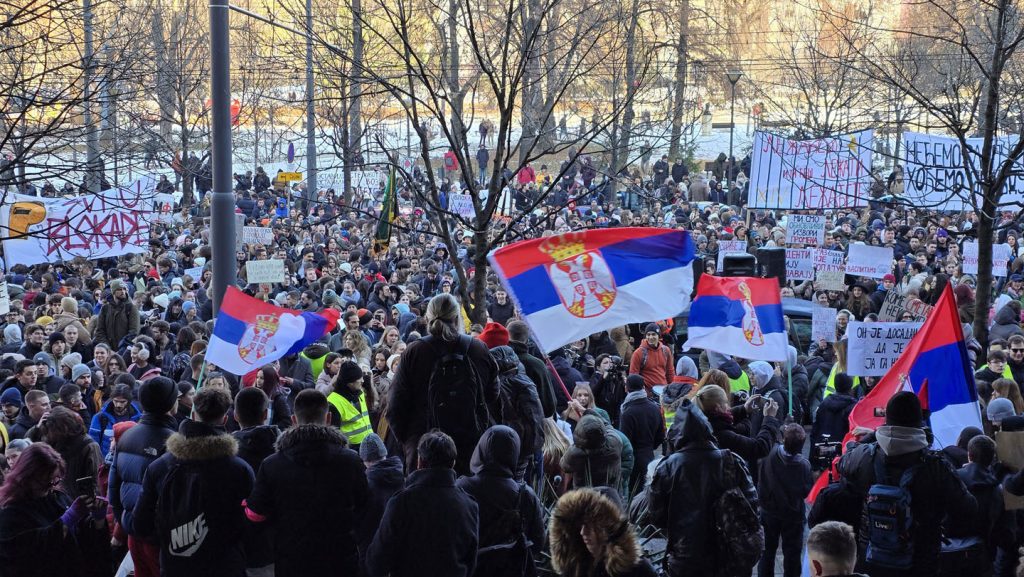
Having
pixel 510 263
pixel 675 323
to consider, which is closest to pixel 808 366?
pixel 675 323

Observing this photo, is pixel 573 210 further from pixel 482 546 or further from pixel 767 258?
pixel 482 546

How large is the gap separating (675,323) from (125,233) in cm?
779

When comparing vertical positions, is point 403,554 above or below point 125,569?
above

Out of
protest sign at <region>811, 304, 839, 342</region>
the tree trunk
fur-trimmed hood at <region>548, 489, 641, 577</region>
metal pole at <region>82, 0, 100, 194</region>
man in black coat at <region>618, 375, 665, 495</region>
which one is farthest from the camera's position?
the tree trunk

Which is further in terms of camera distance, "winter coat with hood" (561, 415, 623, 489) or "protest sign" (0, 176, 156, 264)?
"protest sign" (0, 176, 156, 264)

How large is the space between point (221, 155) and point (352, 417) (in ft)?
10.1

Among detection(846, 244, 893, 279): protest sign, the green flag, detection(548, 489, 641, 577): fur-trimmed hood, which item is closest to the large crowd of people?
detection(548, 489, 641, 577): fur-trimmed hood

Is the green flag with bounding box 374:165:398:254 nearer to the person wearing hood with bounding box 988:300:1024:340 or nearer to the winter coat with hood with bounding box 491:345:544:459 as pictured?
the person wearing hood with bounding box 988:300:1024:340

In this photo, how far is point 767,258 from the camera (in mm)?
18297

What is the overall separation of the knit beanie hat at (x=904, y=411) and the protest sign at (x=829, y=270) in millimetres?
10969

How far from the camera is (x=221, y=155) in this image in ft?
32.4

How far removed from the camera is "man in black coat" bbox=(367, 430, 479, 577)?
16.7 ft

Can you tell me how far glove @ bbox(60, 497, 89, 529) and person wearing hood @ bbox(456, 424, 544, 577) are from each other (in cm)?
209

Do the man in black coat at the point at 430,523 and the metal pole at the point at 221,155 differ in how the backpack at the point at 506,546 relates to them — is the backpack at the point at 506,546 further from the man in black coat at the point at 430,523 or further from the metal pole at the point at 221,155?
the metal pole at the point at 221,155
